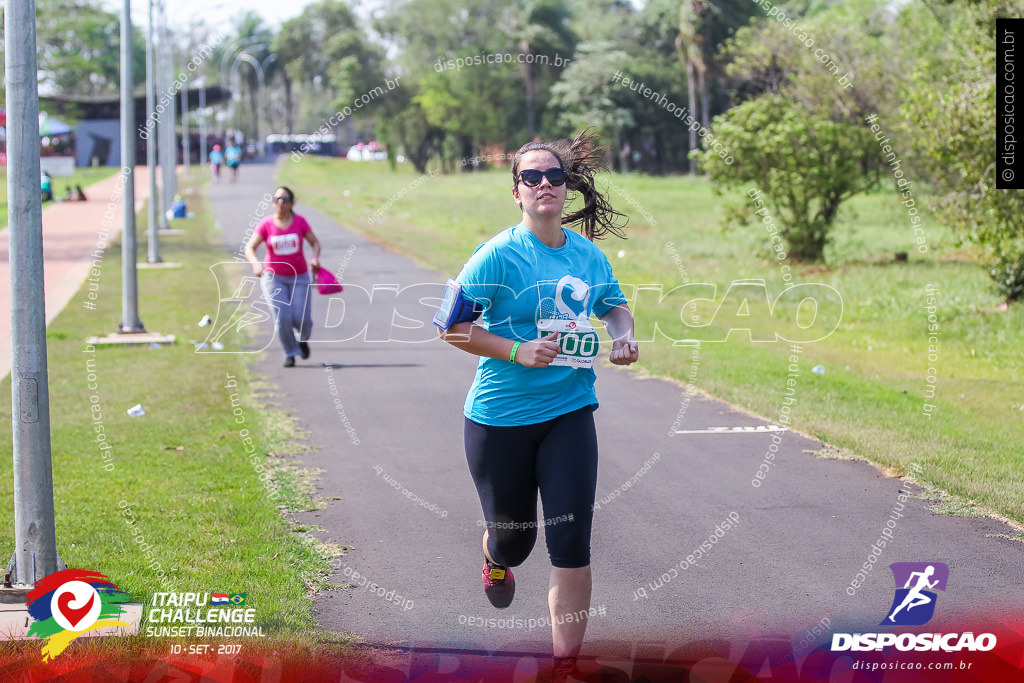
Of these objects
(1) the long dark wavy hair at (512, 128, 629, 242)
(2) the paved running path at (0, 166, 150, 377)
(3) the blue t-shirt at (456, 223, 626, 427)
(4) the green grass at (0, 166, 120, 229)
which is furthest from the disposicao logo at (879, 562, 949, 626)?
(4) the green grass at (0, 166, 120, 229)

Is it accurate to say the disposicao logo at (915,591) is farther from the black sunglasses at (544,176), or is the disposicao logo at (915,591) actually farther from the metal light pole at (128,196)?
Result: the metal light pole at (128,196)

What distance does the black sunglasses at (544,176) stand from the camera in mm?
4332

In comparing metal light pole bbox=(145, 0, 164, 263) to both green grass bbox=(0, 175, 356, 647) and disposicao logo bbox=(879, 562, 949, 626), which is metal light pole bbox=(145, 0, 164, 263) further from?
disposicao logo bbox=(879, 562, 949, 626)

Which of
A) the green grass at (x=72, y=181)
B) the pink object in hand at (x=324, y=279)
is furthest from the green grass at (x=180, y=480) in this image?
the green grass at (x=72, y=181)

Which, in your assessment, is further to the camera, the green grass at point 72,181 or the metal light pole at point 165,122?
the green grass at point 72,181

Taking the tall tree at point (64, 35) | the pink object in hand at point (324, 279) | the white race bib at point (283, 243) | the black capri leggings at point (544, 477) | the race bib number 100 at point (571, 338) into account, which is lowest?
the black capri leggings at point (544, 477)

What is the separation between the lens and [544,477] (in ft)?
14.1

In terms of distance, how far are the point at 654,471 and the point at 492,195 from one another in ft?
93.1

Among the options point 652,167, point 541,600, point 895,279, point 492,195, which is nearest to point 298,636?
point 541,600

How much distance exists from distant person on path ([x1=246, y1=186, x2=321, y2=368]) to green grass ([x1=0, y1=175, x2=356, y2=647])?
0.72m

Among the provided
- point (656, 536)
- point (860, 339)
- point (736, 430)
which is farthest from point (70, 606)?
point (860, 339)

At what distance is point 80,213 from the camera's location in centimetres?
3375

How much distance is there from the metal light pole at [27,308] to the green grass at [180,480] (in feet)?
1.55

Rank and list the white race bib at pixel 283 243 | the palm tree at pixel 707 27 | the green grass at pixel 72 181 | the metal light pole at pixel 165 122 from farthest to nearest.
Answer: the green grass at pixel 72 181 → the palm tree at pixel 707 27 → the metal light pole at pixel 165 122 → the white race bib at pixel 283 243
